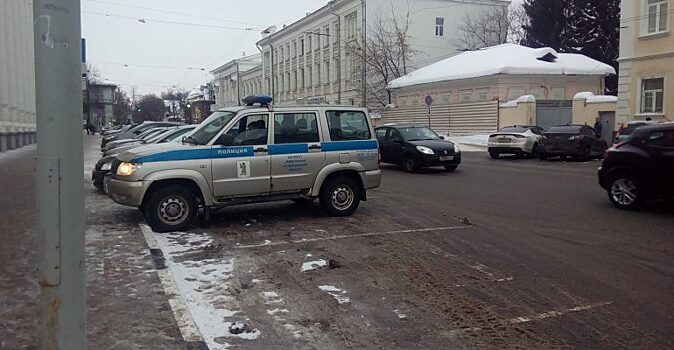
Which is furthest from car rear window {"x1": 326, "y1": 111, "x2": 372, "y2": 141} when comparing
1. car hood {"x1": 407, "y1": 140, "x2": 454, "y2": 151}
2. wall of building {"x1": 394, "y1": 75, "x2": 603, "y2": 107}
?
wall of building {"x1": 394, "y1": 75, "x2": 603, "y2": 107}

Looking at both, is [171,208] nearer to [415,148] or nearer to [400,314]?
[400,314]

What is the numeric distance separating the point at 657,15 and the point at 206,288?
27.8m

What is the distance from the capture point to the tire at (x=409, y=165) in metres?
18.3

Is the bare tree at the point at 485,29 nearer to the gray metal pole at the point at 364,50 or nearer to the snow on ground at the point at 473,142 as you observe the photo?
the gray metal pole at the point at 364,50

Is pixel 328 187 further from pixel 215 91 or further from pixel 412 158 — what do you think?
pixel 215 91

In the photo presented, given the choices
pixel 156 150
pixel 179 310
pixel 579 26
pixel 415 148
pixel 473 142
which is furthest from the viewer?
pixel 579 26

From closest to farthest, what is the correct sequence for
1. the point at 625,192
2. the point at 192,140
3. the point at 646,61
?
the point at 192,140 → the point at 625,192 → the point at 646,61

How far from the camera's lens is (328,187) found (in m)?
9.76

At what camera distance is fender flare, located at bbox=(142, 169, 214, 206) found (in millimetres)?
8352

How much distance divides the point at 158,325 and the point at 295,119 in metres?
5.22

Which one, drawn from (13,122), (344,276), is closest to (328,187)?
(344,276)

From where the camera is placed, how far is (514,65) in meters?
36.4

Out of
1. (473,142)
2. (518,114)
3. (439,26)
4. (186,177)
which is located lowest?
(186,177)

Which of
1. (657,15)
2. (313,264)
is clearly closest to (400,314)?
(313,264)
